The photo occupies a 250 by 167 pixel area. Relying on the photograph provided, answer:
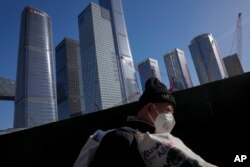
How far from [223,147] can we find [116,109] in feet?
4.01

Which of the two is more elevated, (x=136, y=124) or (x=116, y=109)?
(x=116, y=109)

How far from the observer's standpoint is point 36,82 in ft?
342

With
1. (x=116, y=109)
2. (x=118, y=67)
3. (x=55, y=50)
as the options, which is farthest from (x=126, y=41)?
(x=116, y=109)

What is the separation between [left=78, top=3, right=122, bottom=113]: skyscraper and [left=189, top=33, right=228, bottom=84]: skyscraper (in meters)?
44.6

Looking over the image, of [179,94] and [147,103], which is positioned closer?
[147,103]

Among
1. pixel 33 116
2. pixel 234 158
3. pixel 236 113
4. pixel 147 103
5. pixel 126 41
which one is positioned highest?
pixel 126 41

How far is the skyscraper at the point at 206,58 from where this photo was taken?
107 m

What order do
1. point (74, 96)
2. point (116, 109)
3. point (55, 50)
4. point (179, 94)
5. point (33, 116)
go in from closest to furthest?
point (179, 94)
point (116, 109)
point (33, 116)
point (74, 96)
point (55, 50)

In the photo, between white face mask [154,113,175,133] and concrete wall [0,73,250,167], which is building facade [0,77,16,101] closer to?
concrete wall [0,73,250,167]

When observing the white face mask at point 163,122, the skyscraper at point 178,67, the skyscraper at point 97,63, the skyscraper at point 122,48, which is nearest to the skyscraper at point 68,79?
the skyscraper at point 97,63

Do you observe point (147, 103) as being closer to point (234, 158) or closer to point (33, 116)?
point (234, 158)

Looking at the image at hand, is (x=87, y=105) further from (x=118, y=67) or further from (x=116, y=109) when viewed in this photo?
(x=116, y=109)

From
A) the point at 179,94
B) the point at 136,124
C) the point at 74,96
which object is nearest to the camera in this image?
the point at 136,124

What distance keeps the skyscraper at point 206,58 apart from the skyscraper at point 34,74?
77.8m
